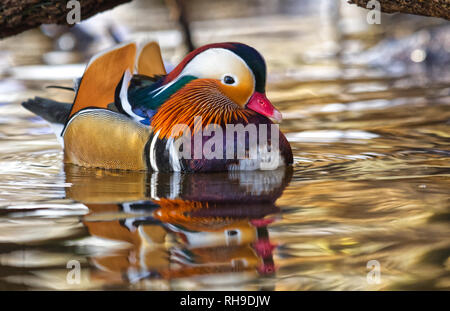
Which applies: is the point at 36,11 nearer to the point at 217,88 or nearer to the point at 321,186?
the point at 217,88

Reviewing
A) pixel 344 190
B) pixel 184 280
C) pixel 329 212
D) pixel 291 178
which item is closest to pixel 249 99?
pixel 291 178

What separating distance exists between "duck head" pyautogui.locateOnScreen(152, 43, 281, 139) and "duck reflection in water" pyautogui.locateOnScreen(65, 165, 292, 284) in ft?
1.16

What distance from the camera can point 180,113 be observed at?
193 inches

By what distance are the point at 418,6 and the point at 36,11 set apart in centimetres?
235

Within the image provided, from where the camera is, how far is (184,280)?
9.86ft

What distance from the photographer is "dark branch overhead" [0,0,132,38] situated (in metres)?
5.18

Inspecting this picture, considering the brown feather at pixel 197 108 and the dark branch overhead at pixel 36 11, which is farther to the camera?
the dark branch overhead at pixel 36 11

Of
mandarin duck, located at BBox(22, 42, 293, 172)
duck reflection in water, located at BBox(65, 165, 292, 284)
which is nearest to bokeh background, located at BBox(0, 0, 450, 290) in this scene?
duck reflection in water, located at BBox(65, 165, 292, 284)

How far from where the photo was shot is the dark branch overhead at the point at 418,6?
458cm

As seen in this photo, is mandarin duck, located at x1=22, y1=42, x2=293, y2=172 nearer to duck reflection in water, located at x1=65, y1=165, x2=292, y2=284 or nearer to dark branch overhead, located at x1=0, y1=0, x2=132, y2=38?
duck reflection in water, located at x1=65, y1=165, x2=292, y2=284

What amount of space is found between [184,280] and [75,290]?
1.28ft

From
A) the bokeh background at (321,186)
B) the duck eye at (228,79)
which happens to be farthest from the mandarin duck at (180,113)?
the bokeh background at (321,186)

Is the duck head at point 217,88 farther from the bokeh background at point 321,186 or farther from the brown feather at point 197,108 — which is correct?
the bokeh background at point 321,186

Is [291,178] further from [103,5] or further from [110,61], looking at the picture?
[103,5]
